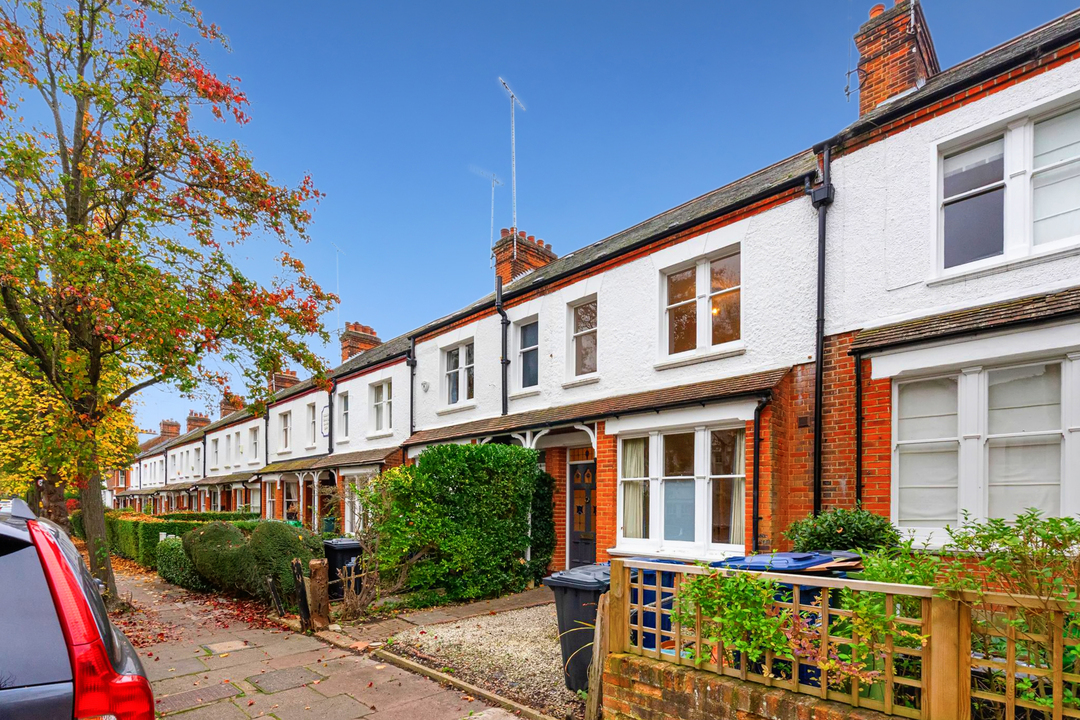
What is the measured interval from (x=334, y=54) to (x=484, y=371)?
807cm

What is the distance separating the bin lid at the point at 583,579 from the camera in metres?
5.51

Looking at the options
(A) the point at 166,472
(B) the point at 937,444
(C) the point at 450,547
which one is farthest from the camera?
(A) the point at 166,472

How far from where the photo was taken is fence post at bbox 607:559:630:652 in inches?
184

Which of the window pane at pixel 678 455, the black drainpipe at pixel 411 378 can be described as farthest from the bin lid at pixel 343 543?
the black drainpipe at pixel 411 378

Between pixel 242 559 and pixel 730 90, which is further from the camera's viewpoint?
pixel 730 90

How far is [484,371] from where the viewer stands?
45.9 ft

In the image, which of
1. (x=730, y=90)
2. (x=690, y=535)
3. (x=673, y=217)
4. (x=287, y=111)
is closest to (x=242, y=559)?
(x=690, y=535)

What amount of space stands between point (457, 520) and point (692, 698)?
652 cm

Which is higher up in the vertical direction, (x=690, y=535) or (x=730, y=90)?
(x=730, y=90)

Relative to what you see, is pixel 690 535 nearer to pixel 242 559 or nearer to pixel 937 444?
pixel 937 444

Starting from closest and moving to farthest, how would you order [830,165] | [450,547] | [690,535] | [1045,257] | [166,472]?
[1045,257] → [830,165] → [690,535] → [450,547] → [166,472]

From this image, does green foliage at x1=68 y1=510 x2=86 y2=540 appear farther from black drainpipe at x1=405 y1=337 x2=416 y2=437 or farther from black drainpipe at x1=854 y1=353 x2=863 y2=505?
black drainpipe at x1=854 y1=353 x2=863 y2=505

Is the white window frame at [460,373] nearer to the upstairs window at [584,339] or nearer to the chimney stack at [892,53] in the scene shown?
the upstairs window at [584,339]

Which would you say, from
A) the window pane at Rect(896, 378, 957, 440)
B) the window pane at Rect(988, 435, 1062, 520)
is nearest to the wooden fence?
the window pane at Rect(988, 435, 1062, 520)
